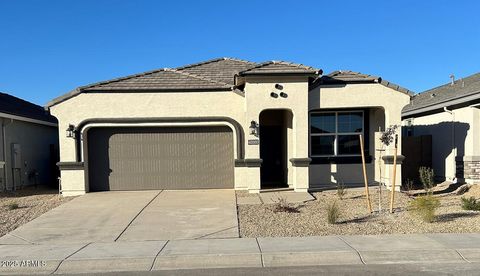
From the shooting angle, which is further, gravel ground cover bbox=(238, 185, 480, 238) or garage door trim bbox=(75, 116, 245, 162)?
garage door trim bbox=(75, 116, 245, 162)

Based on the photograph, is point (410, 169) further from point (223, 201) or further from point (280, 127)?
point (223, 201)

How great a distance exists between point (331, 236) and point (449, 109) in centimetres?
1121

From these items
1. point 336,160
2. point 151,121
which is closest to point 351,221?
point 336,160

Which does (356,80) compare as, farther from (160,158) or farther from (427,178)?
(160,158)

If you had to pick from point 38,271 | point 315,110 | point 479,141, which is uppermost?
point 315,110

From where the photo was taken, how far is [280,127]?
16531 millimetres

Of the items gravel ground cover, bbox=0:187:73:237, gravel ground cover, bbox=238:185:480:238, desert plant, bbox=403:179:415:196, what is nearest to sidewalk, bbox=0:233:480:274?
gravel ground cover, bbox=238:185:480:238

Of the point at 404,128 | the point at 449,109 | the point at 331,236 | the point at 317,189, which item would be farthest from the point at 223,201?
the point at 404,128

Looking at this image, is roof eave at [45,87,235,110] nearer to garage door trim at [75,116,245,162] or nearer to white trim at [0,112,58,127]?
garage door trim at [75,116,245,162]

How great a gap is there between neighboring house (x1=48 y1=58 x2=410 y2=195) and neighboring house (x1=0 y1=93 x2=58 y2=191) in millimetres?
2417

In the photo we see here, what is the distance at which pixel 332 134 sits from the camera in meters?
15.4

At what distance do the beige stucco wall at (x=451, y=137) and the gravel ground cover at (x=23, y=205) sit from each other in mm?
14042

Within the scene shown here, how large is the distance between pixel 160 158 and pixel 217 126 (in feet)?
7.85

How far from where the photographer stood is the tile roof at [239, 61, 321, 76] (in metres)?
13.5
